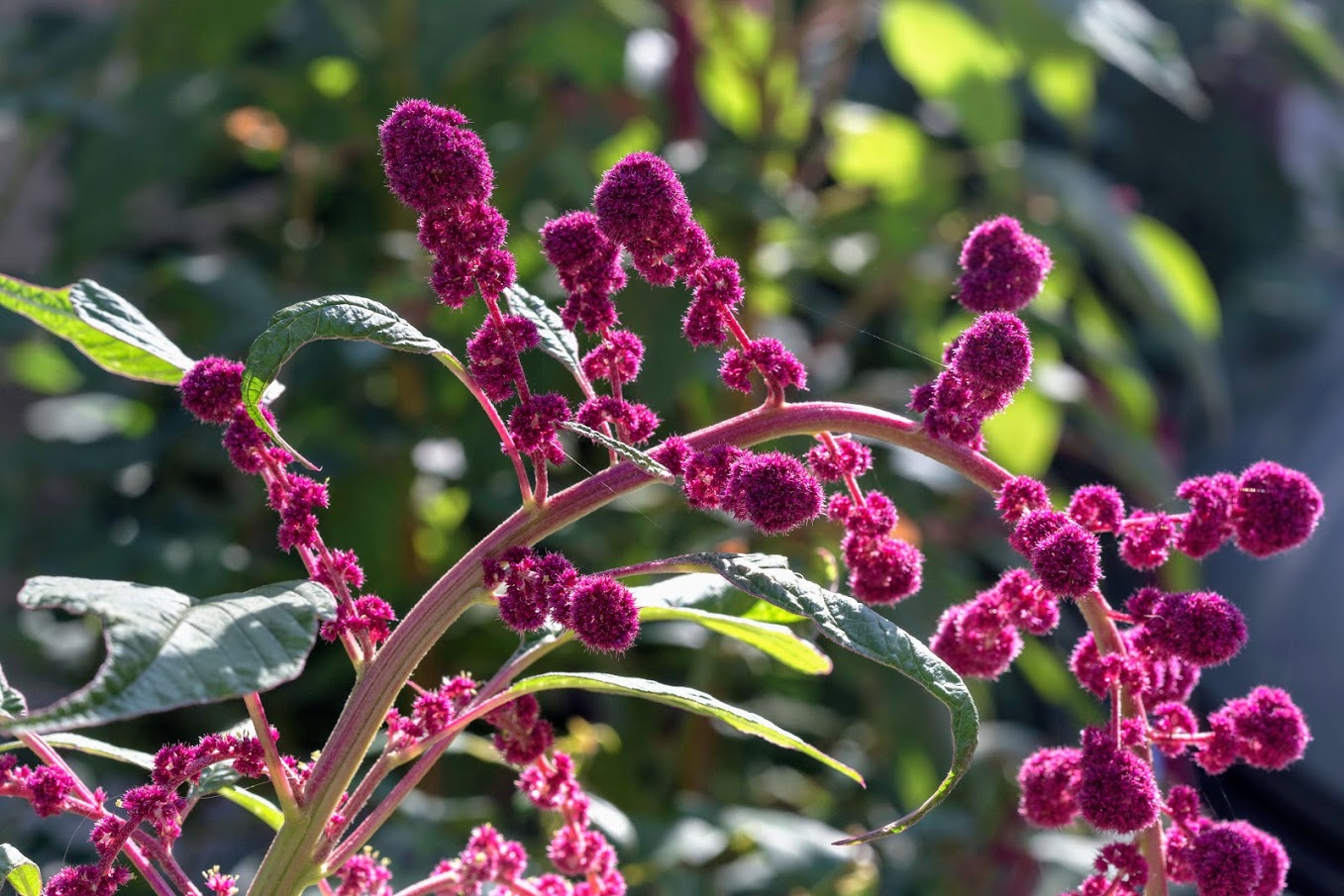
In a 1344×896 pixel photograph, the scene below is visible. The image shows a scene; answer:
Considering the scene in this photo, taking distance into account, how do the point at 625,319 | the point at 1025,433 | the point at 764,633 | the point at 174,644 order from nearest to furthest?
the point at 174,644 → the point at 764,633 → the point at 625,319 → the point at 1025,433

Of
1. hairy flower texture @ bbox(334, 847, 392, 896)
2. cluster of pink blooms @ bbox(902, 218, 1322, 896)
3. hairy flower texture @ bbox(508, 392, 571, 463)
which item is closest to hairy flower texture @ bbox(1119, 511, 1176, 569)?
cluster of pink blooms @ bbox(902, 218, 1322, 896)

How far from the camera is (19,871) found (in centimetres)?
51

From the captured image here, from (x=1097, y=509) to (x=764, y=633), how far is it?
0.51 ft

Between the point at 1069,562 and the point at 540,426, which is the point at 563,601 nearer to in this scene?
the point at 540,426

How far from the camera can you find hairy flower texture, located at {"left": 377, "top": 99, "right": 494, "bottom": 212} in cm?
45

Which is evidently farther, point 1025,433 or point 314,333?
point 1025,433

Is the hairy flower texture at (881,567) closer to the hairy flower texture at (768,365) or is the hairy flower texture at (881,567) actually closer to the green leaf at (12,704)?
the hairy flower texture at (768,365)

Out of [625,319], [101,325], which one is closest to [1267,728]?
[101,325]

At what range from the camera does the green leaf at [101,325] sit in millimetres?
526

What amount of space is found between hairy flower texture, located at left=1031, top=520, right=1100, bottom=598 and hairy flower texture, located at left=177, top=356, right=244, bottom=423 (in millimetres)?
287

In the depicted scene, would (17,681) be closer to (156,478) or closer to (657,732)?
(156,478)

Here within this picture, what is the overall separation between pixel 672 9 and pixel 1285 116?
88.2 inches

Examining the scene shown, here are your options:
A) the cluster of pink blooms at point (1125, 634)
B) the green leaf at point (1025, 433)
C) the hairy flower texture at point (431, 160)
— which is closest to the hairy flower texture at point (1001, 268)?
the cluster of pink blooms at point (1125, 634)

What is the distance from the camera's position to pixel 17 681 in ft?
5.98
